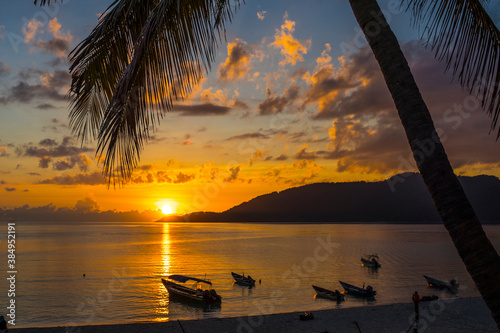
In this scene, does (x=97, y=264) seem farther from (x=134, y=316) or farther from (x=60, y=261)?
(x=134, y=316)

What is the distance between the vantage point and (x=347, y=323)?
23.2 meters

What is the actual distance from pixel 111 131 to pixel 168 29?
1447mm

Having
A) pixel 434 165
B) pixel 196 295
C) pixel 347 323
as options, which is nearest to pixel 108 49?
pixel 434 165

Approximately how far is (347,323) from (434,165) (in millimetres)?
22331

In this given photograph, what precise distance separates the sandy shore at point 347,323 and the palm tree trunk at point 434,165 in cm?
1993

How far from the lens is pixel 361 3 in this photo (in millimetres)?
4234

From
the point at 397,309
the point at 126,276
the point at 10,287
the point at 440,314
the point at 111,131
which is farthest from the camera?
the point at 126,276

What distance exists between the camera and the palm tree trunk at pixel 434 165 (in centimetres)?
308

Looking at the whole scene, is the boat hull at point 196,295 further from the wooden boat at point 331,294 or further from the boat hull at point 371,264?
the boat hull at point 371,264

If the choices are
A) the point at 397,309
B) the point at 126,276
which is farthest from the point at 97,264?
the point at 397,309
